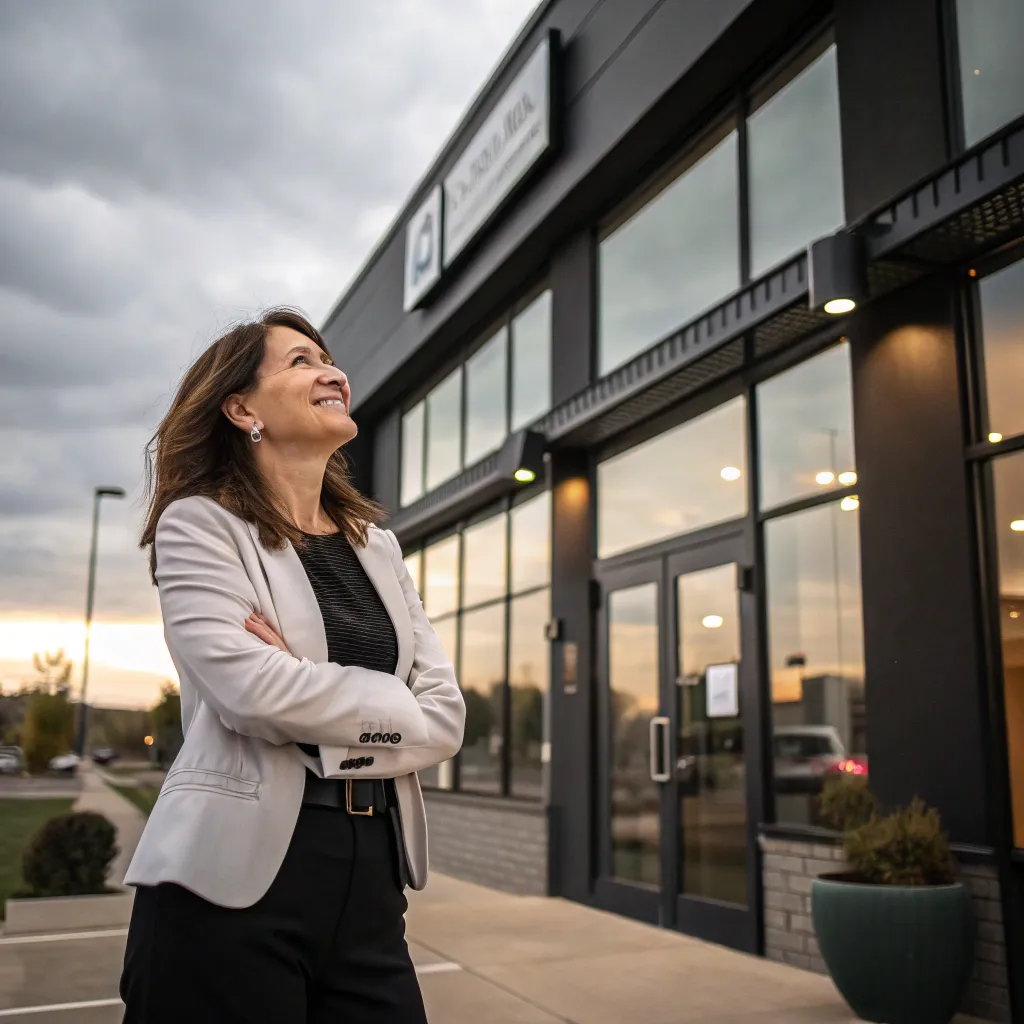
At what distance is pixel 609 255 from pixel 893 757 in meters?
5.02

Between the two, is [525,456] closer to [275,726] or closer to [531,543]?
A: [531,543]

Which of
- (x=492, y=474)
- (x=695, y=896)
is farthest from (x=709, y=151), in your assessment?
(x=695, y=896)

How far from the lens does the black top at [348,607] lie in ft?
5.55

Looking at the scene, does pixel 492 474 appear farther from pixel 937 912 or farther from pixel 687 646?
pixel 937 912

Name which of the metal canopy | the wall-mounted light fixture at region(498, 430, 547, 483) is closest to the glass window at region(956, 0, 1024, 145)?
the metal canopy

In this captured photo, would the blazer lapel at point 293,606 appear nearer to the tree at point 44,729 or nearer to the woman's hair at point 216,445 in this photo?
the woman's hair at point 216,445

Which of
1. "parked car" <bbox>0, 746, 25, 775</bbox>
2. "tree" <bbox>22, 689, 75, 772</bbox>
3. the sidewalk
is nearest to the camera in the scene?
Result: the sidewalk

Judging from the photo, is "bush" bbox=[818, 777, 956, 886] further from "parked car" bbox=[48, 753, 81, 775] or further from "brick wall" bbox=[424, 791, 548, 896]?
"parked car" bbox=[48, 753, 81, 775]

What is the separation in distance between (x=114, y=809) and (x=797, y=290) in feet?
21.3

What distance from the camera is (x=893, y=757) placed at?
18.4ft

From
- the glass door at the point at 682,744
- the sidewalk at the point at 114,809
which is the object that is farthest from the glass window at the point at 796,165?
the sidewalk at the point at 114,809

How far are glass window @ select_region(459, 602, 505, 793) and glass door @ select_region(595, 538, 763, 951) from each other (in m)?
2.13

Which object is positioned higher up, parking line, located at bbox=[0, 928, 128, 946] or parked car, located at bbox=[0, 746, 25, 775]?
parked car, located at bbox=[0, 746, 25, 775]

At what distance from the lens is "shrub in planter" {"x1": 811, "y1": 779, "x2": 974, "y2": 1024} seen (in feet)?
15.6
